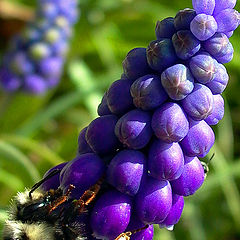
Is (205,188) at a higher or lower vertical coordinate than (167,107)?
lower

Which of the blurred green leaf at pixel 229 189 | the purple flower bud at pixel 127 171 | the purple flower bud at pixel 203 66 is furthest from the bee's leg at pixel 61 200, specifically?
the blurred green leaf at pixel 229 189

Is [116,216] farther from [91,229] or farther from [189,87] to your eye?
[189,87]

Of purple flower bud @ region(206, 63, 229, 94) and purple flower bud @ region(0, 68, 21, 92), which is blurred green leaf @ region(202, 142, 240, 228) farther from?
purple flower bud @ region(206, 63, 229, 94)

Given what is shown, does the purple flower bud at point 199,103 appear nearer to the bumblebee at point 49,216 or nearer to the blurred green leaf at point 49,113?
the bumblebee at point 49,216

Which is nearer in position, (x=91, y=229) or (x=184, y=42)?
(x=184, y=42)

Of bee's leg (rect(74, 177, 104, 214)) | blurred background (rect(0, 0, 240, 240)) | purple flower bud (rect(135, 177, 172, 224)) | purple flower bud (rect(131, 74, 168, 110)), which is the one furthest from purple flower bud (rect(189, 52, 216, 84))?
Result: blurred background (rect(0, 0, 240, 240))

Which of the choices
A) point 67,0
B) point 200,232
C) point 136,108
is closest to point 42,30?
point 67,0

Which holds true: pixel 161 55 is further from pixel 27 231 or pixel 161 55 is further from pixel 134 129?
pixel 27 231
